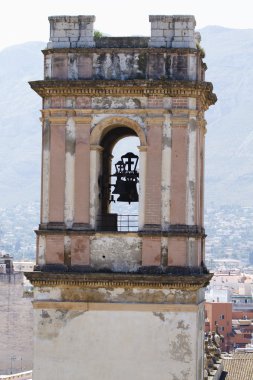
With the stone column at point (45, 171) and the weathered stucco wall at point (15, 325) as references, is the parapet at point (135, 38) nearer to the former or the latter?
the stone column at point (45, 171)

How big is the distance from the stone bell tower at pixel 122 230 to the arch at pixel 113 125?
24 mm

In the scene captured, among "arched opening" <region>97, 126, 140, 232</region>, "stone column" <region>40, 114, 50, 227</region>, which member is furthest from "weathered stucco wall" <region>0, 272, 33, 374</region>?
"stone column" <region>40, 114, 50, 227</region>

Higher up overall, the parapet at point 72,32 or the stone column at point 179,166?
the parapet at point 72,32

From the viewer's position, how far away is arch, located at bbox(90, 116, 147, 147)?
101 feet

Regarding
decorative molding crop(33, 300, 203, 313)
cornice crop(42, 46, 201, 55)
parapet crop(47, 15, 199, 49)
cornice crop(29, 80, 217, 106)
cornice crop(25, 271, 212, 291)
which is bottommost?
decorative molding crop(33, 300, 203, 313)

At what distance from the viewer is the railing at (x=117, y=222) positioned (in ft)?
103

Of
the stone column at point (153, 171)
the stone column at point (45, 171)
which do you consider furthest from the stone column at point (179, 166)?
the stone column at point (45, 171)

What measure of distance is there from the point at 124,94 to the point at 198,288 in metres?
3.85

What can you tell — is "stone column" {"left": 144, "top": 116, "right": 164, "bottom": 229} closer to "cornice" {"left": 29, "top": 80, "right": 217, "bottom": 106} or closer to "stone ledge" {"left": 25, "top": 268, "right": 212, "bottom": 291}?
"cornice" {"left": 29, "top": 80, "right": 217, "bottom": 106}

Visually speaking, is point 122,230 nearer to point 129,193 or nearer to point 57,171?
point 129,193

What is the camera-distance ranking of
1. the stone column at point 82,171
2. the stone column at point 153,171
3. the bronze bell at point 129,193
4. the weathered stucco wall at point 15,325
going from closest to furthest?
the stone column at point 153,171, the stone column at point 82,171, the bronze bell at point 129,193, the weathered stucco wall at point 15,325

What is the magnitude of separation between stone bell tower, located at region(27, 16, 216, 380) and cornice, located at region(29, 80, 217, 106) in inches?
0.7

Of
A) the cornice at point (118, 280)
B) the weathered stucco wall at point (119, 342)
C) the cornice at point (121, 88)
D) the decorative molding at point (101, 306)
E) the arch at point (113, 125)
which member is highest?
the cornice at point (121, 88)

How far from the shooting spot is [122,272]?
101ft
